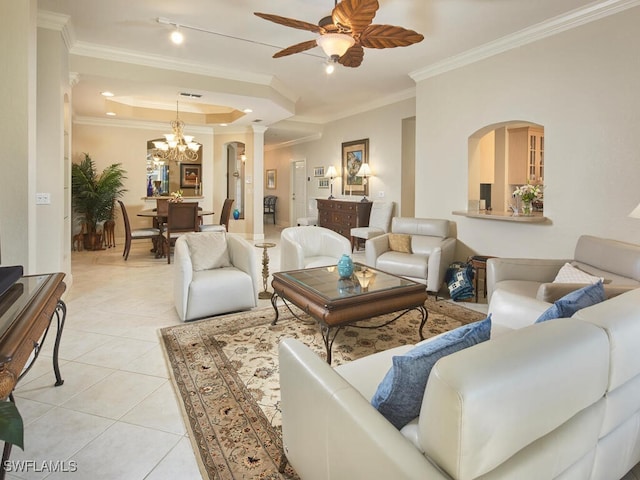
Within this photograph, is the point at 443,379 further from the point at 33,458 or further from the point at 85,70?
the point at 85,70

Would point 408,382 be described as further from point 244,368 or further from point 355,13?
point 355,13

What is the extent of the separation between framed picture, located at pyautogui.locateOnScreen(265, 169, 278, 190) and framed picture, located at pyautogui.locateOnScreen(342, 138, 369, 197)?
4383 mm

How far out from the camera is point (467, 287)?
14.0ft

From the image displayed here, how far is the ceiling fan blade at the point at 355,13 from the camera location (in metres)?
2.66

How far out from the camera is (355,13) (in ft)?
9.10

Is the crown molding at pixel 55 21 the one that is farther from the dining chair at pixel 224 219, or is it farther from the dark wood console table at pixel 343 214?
the dark wood console table at pixel 343 214

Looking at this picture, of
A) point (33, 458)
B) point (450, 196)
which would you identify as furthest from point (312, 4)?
point (33, 458)

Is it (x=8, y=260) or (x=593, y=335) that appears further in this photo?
(x=8, y=260)

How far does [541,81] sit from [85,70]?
5409mm

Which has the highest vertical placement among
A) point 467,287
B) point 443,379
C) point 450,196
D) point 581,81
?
point 581,81

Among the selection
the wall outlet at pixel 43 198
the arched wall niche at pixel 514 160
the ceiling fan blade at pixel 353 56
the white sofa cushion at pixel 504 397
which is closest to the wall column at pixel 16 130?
the wall outlet at pixel 43 198

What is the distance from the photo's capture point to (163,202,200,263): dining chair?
6.48 metres

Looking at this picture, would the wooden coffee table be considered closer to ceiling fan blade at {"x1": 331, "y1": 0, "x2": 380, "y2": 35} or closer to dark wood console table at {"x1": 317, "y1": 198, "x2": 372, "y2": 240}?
ceiling fan blade at {"x1": 331, "y1": 0, "x2": 380, "y2": 35}

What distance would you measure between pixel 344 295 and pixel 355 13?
2032mm
